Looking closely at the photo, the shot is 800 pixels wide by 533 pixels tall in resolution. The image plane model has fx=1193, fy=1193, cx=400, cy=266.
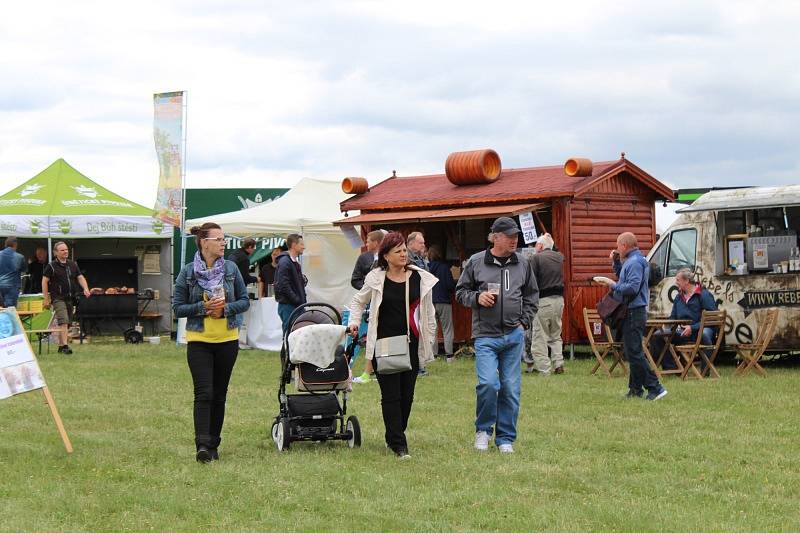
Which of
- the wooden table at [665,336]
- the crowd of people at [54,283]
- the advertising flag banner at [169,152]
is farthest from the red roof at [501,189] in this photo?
the crowd of people at [54,283]

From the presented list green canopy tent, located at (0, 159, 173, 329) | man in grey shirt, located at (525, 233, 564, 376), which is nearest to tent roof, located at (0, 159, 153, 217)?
green canopy tent, located at (0, 159, 173, 329)

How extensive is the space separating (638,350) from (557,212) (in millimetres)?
5764

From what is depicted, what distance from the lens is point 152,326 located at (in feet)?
82.4

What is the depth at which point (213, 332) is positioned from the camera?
842cm

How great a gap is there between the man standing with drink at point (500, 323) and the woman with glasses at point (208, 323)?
175 cm

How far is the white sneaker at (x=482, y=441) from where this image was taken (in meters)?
8.92

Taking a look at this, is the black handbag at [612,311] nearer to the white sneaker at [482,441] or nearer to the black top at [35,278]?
the white sneaker at [482,441]

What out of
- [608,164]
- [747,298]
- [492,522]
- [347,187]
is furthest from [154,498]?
[347,187]

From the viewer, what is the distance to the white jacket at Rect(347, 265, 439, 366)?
8594 millimetres

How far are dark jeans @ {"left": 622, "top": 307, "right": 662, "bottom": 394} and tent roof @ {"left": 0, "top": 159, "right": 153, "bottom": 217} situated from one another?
13986 millimetres

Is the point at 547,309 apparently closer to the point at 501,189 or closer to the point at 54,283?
the point at 501,189

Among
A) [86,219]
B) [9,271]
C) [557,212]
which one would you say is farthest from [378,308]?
[86,219]

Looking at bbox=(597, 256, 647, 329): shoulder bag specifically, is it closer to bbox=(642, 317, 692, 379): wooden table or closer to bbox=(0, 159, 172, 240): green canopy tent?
bbox=(642, 317, 692, 379): wooden table

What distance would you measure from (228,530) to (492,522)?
4.68 feet
